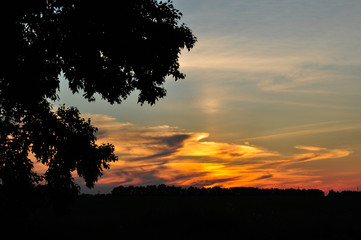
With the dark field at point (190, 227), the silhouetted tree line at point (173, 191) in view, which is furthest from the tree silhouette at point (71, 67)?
the silhouetted tree line at point (173, 191)

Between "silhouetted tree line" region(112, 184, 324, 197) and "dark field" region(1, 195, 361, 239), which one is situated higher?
"silhouetted tree line" region(112, 184, 324, 197)

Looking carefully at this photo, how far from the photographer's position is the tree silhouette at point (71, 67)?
14148mm

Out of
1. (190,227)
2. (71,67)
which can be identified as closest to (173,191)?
(190,227)

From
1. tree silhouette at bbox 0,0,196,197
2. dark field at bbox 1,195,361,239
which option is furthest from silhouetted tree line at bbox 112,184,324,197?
tree silhouette at bbox 0,0,196,197

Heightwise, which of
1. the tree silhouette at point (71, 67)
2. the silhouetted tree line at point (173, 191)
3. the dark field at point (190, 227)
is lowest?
the dark field at point (190, 227)

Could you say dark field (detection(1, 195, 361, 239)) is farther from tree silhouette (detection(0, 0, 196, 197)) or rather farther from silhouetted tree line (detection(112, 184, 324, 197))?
silhouetted tree line (detection(112, 184, 324, 197))

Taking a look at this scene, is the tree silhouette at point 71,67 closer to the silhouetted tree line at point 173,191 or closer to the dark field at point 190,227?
the dark field at point 190,227

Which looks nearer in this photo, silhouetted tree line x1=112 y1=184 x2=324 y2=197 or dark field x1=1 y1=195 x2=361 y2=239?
dark field x1=1 y1=195 x2=361 y2=239

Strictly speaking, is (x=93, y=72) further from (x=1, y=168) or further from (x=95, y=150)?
(x=1, y=168)

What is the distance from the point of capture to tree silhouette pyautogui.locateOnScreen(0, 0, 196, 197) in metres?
14.1

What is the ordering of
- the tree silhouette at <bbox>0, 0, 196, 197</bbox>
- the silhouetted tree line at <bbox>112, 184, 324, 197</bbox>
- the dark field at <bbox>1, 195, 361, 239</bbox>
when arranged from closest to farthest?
1. the tree silhouette at <bbox>0, 0, 196, 197</bbox>
2. the dark field at <bbox>1, 195, 361, 239</bbox>
3. the silhouetted tree line at <bbox>112, 184, 324, 197</bbox>

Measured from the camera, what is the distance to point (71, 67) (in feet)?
49.4

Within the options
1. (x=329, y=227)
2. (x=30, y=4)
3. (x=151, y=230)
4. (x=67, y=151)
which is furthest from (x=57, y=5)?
(x=329, y=227)

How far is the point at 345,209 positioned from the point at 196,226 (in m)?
13.6
